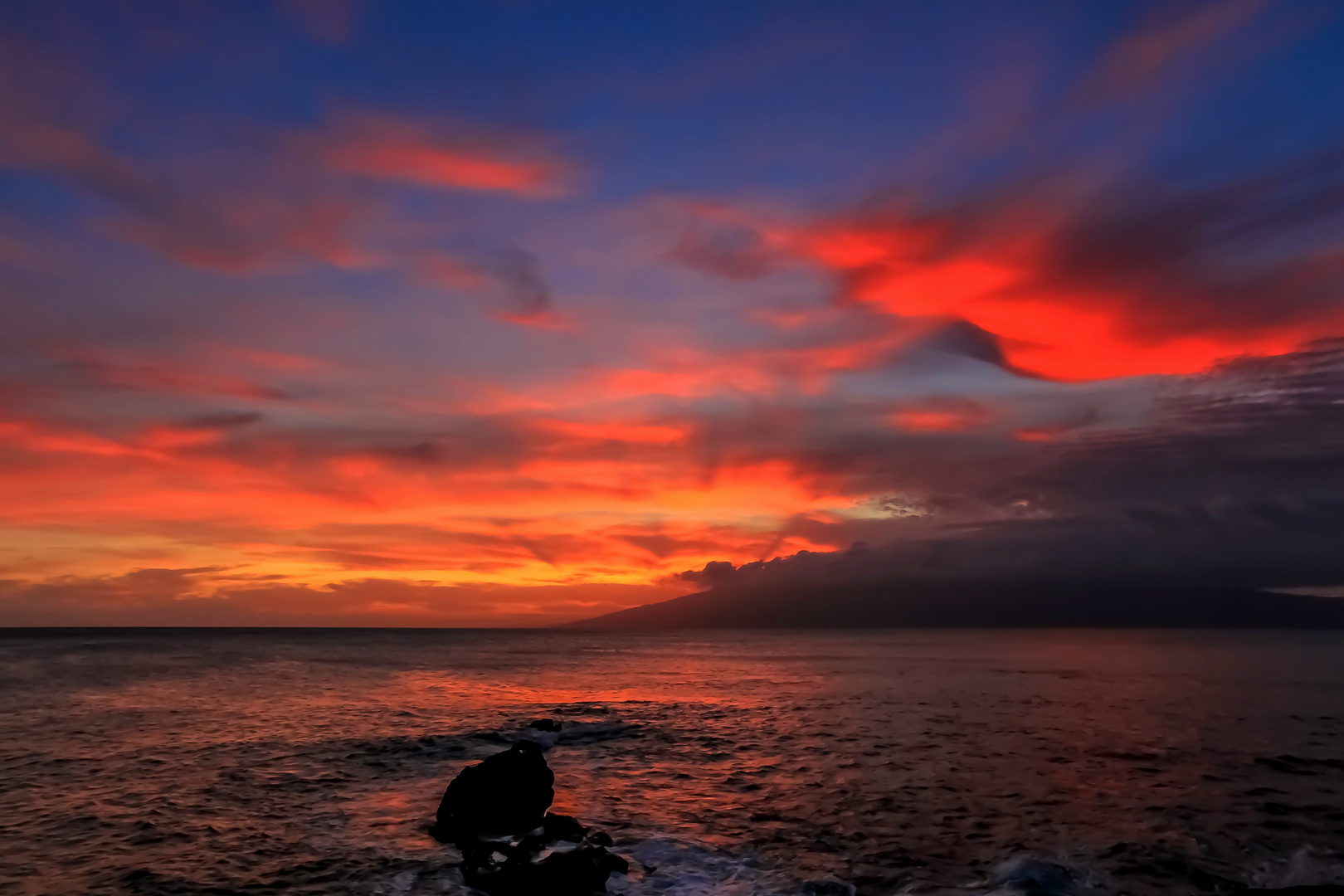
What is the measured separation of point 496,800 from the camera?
25094 millimetres

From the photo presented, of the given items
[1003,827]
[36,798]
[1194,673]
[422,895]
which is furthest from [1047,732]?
[1194,673]

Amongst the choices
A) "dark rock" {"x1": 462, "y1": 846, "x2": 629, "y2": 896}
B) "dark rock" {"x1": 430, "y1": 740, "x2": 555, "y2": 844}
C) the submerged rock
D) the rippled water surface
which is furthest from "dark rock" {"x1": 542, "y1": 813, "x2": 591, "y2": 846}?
"dark rock" {"x1": 462, "y1": 846, "x2": 629, "y2": 896}

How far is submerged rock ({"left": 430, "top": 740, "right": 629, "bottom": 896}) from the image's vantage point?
60.8 feet

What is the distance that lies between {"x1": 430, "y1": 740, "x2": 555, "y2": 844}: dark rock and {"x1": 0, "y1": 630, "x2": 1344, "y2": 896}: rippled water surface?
1.11 metres

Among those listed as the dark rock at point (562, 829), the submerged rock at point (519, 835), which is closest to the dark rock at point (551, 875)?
the submerged rock at point (519, 835)

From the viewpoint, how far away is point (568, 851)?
19.6 meters

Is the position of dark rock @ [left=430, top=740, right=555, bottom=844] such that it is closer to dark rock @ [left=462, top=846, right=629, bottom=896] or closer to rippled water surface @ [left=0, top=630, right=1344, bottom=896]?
rippled water surface @ [left=0, top=630, right=1344, bottom=896]

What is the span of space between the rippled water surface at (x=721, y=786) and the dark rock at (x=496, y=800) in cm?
111

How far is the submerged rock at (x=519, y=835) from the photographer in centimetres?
1853

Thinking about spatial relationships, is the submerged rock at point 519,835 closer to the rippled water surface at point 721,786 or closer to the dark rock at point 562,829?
the dark rock at point 562,829

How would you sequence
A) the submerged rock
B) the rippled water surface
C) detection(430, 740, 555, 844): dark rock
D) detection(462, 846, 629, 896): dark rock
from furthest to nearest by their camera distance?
detection(430, 740, 555, 844): dark rock
the rippled water surface
the submerged rock
detection(462, 846, 629, 896): dark rock

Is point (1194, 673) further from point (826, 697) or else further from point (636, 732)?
point (636, 732)

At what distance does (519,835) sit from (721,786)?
Result: 10.5 metres

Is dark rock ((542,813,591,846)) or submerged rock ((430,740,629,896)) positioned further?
dark rock ((542,813,591,846))
